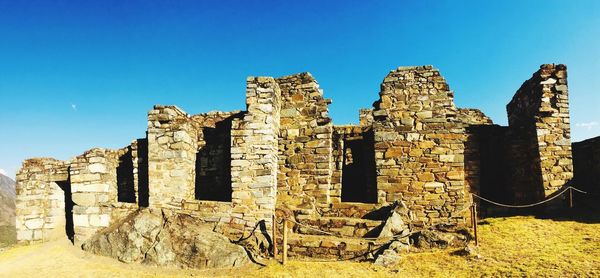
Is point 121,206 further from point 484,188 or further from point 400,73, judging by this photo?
point 484,188

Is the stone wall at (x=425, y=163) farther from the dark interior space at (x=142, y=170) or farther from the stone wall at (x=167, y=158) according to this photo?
the dark interior space at (x=142, y=170)

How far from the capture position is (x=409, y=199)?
1009 cm

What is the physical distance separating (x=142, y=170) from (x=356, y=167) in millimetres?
7878

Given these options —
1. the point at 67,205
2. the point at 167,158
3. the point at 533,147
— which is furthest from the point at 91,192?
the point at 533,147

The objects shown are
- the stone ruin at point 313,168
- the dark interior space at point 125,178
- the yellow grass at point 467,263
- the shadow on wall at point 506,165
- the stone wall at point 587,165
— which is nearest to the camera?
the yellow grass at point 467,263

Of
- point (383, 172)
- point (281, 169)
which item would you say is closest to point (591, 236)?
point (383, 172)

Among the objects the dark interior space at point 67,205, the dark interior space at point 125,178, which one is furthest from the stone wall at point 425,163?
the dark interior space at point 67,205

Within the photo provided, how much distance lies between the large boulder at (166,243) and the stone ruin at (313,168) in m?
0.20

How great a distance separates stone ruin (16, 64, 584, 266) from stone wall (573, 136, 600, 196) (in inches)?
62.9

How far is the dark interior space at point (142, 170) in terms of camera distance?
1094 cm

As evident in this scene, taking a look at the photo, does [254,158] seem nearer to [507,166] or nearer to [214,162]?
[214,162]

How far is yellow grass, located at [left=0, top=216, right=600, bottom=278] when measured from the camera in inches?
267

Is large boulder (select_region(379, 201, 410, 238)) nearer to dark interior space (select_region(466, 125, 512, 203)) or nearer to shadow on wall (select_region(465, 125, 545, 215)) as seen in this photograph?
shadow on wall (select_region(465, 125, 545, 215))

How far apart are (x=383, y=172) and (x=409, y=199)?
120cm
